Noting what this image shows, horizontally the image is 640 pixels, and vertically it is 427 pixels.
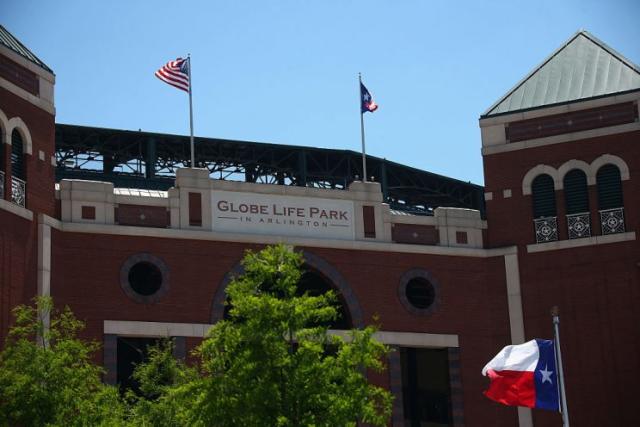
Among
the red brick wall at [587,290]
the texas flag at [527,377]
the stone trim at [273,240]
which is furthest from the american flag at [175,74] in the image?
the texas flag at [527,377]

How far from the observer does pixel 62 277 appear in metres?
47.9

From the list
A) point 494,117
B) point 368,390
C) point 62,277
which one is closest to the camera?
point 368,390

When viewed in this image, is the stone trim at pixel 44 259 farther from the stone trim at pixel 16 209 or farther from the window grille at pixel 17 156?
the window grille at pixel 17 156

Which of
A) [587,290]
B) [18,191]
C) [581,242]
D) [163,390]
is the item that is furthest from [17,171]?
[587,290]

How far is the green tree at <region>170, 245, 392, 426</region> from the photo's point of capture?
3572 centimetres

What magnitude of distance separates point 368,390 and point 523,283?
19.1 metres

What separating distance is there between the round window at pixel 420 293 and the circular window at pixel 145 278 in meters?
10.4

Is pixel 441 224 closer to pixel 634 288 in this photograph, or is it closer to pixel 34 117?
pixel 634 288

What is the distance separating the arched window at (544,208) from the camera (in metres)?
54.9

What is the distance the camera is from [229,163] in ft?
214

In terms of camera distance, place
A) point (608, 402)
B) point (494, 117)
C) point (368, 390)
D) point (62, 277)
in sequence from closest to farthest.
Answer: point (368, 390) → point (62, 277) → point (608, 402) → point (494, 117)

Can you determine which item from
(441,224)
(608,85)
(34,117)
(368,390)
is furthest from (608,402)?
(34,117)

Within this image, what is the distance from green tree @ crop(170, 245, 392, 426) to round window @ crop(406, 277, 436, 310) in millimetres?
16651

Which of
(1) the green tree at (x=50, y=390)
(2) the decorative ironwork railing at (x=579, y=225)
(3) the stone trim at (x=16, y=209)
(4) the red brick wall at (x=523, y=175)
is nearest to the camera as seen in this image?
(1) the green tree at (x=50, y=390)
